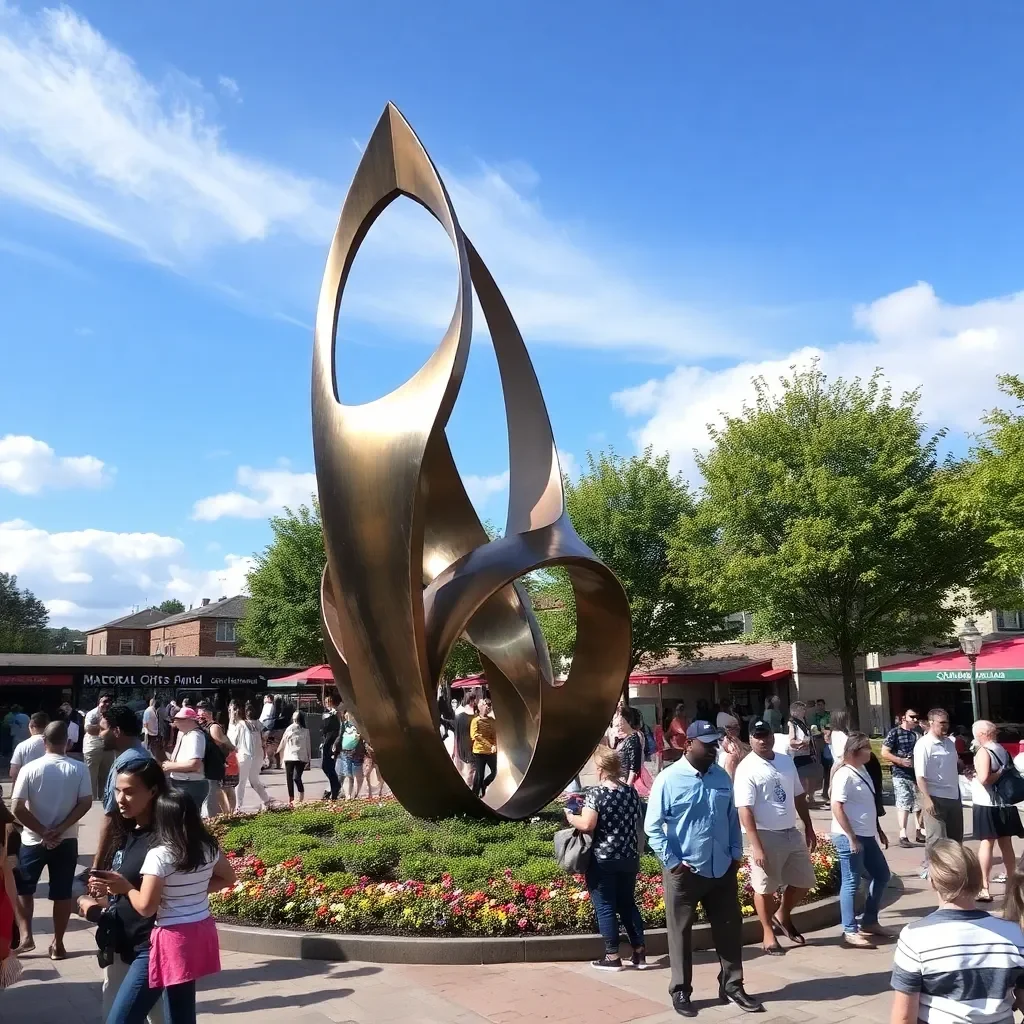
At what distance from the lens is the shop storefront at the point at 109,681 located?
3275 centimetres

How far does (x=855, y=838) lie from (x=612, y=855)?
2.00 m

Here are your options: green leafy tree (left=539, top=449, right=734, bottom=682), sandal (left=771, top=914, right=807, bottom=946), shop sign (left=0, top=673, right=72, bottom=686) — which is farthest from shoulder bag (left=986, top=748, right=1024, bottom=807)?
shop sign (left=0, top=673, right=72, bottom=686)

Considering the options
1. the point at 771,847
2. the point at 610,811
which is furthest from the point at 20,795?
the point at 771,847

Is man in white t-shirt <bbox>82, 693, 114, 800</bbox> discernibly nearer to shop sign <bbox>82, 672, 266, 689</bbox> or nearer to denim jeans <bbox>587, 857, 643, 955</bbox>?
denim jeans <bbox>587, 857, 643, 955</bbox>

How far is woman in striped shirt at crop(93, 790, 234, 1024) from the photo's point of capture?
4184 millimetres

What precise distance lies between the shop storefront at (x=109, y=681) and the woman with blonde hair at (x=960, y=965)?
30.1 metres

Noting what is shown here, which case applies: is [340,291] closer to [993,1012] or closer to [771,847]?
[771,847]

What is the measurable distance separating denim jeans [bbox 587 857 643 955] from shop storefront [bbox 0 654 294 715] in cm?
2631

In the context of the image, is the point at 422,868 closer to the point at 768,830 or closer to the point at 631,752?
the point at 768,830

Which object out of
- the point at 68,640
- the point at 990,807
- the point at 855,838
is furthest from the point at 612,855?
the point at 68,640

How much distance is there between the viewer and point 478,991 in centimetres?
658

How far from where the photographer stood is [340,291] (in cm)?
1060

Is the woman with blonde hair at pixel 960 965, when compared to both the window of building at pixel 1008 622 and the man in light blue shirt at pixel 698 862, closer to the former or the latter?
the man in light blue shirt at pixel 698 862

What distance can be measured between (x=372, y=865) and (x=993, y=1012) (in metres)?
6.47
